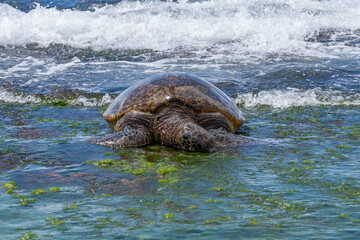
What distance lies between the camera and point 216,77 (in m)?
10.1

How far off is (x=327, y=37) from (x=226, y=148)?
1036 centimetres

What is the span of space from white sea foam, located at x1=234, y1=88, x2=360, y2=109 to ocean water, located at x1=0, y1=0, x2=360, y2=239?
0.03m

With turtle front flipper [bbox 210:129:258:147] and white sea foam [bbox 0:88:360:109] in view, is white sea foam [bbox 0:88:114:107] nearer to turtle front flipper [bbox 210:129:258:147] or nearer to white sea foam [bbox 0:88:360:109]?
white sea foam [bbox 0:88:360:109]

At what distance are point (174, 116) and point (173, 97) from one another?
29cm

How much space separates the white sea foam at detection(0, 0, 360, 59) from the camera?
44.3 feet

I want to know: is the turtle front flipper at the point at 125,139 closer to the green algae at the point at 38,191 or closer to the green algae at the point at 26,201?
the green algae at the point at 38,191

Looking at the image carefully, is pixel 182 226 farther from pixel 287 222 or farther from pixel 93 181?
pixel 93 181

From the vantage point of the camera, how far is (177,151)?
559 centimetres

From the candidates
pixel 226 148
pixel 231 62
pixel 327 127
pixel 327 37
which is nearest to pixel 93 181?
pixel 226 148

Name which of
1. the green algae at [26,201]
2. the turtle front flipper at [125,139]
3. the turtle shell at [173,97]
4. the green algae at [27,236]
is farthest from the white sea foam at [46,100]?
the green algae at [27,236]

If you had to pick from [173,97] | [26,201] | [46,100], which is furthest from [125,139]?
[46,100]

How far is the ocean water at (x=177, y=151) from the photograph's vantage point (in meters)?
3.26

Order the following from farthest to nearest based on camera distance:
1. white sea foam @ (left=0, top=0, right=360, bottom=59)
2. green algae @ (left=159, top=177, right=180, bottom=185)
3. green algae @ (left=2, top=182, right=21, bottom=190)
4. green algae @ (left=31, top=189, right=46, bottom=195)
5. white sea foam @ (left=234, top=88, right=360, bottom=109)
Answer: white sea foam @ (left=0, top=0, right=360, bottom=59) < white sea foam @ (left=234, top=88, right=360, bottom=109) < green algae @ (left=159, top=177, right=180, bottom=185) < green algae @ (left=2, top=182, right=21, bottom=190) < green algae @ (left=31, top=189, right=46, bottom=195)

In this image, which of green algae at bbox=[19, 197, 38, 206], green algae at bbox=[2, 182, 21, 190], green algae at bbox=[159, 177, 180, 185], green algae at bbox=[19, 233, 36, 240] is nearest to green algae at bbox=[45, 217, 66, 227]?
green algae at bbox=[19, 233, 36, 240]
